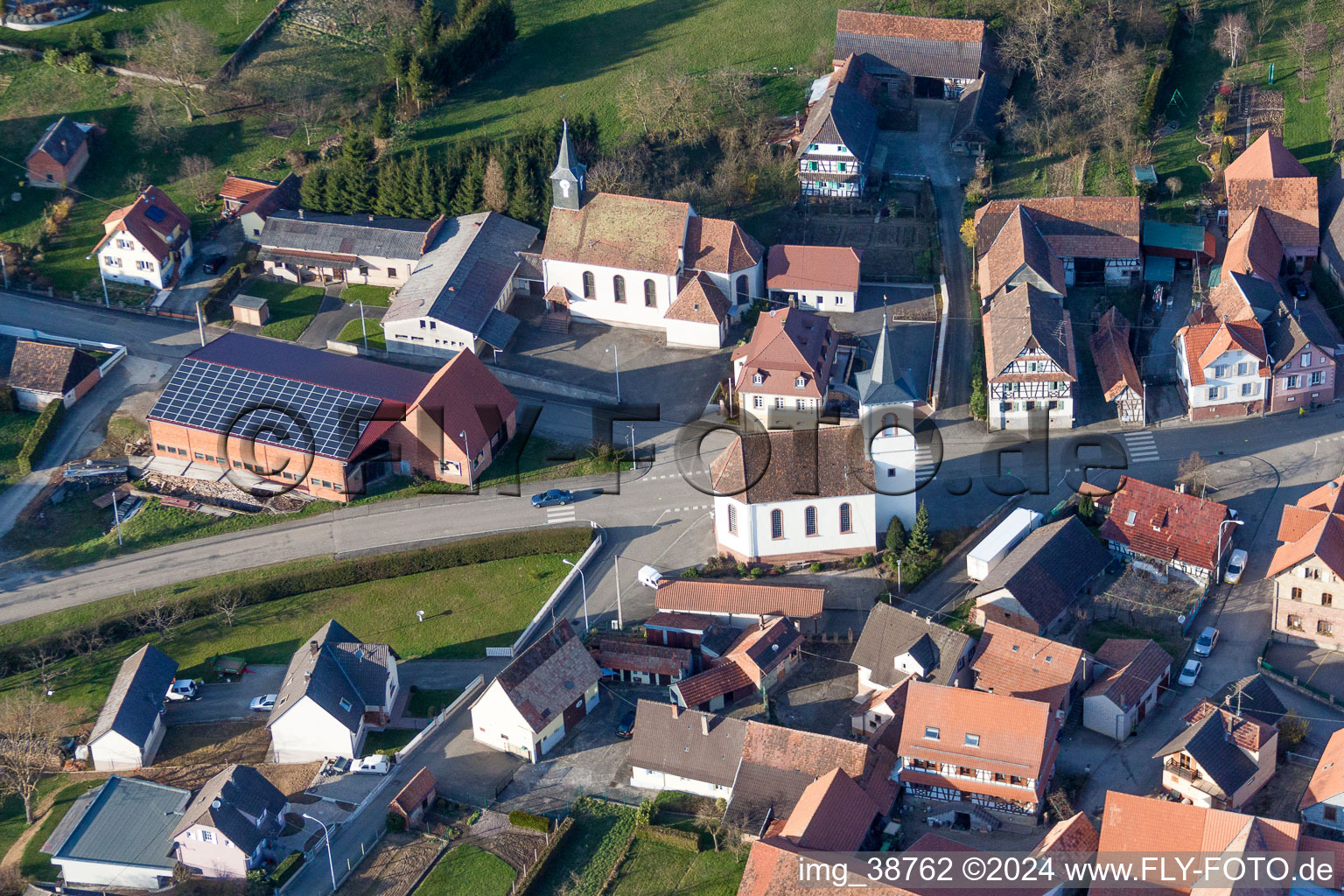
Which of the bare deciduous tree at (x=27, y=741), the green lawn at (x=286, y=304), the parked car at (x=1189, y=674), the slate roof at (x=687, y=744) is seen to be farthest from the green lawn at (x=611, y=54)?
the parked car at (x=1189, y=674)

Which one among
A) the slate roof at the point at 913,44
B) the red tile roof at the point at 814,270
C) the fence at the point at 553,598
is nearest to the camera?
the fence at the point at 553,598

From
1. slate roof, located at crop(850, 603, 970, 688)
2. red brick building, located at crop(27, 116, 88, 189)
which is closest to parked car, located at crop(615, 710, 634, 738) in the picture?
slate roof, located at crop(850, 603, 970, 688)

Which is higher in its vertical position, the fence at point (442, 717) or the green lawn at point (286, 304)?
the green lawn at point (286, 304)

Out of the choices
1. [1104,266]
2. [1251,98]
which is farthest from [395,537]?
[1251,98]

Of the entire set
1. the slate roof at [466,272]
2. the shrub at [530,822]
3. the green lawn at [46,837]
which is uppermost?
the slate roof at [466,272]

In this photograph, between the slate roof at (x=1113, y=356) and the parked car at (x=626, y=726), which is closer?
the parked car at (x=626, y=726)

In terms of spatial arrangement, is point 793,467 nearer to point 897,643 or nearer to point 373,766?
point 897,643

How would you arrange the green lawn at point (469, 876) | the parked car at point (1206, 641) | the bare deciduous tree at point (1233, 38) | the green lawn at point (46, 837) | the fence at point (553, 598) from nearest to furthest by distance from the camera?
the green lawn at point (469, 876)
the green lawn at point (46, 837)
the parked car at point (1206, 641)
the fence at point (553, 598)
the bare deciduous tree at point (1233, 38)

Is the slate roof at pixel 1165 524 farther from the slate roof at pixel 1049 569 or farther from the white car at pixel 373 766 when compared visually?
the white car at pixel 373 766
